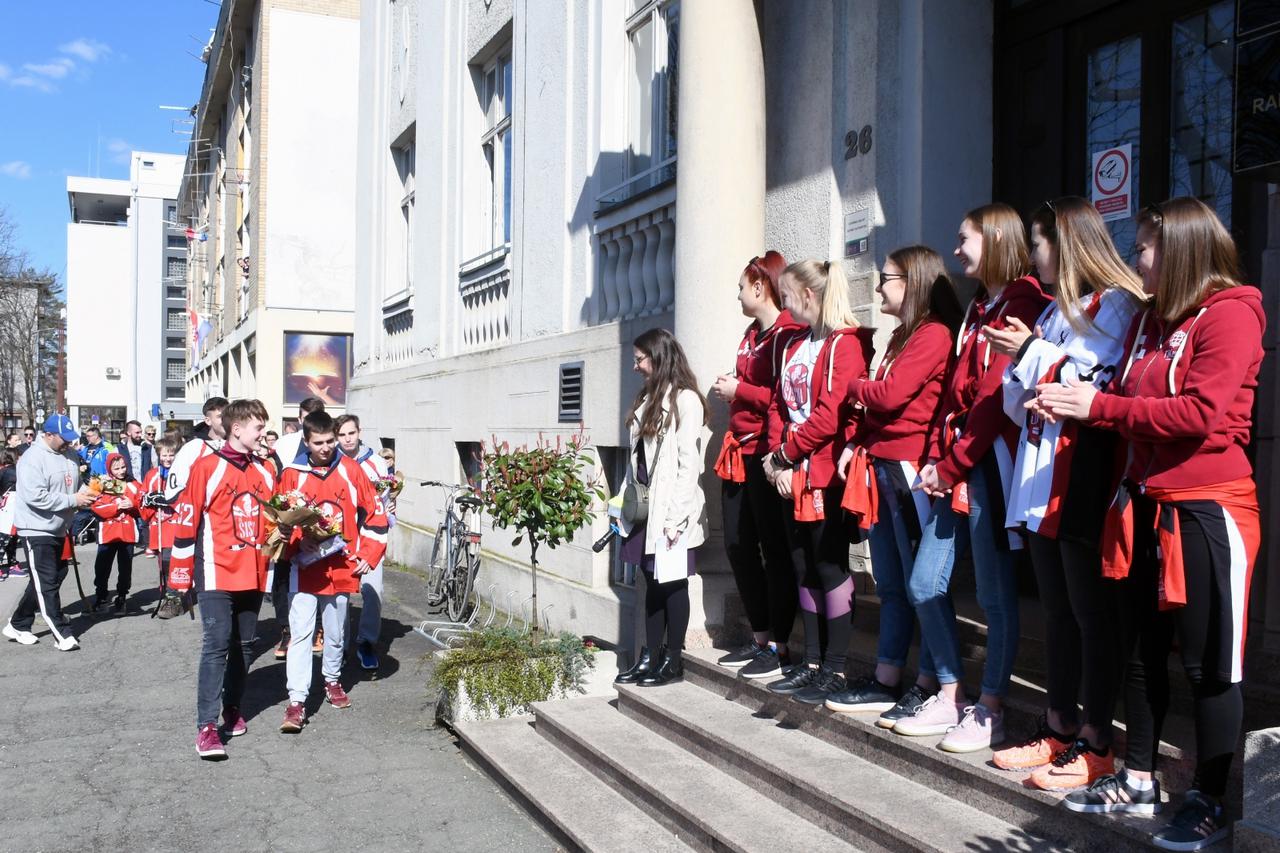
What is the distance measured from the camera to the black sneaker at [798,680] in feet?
17.5

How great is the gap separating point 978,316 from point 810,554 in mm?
1484

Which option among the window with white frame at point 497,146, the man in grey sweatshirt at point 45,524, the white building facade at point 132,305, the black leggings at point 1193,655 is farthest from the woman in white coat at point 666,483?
the white building facade at point 132,305

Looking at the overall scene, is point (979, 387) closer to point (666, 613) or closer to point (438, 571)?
point (666, 613)

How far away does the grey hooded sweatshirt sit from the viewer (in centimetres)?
997

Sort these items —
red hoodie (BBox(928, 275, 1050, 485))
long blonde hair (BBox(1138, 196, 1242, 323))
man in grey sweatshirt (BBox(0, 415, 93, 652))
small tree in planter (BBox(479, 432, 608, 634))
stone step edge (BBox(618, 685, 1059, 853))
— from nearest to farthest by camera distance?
long blonde hair (BBox(1138, 196, 1242, 323)) < stone step edge (BBox(618, 685, 1059, 853)) < red hoodie (BBox(928, 275, 1050, 485)) < small tree in planter (BBox(479, 432, 608, 634)) < man in grey sweatshirt (BBox(0, 415, 93, 652))

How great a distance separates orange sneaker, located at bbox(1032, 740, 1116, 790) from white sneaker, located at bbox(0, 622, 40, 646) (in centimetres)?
929

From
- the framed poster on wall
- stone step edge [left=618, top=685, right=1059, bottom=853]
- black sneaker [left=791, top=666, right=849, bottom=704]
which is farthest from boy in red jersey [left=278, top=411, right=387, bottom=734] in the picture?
the framed poster on wall

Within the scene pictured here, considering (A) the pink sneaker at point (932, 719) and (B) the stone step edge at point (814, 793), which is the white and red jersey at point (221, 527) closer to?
(B) the stone step edge at point (814, 793)

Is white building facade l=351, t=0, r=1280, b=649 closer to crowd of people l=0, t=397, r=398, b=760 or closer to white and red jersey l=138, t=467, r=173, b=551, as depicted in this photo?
crowd of people l=0, t=397, r=398, b=760

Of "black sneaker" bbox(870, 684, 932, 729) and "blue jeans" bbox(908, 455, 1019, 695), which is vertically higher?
"blue jeans" bbox(908, 455, 1019, 695)

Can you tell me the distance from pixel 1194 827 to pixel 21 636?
994 cm

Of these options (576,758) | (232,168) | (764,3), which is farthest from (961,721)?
(232,168)

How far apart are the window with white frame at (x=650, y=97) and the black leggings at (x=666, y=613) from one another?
12.0 ft

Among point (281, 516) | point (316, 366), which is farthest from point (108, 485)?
point (316, 366)
